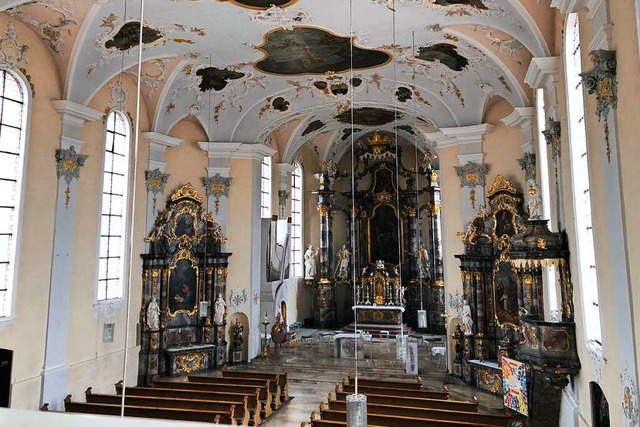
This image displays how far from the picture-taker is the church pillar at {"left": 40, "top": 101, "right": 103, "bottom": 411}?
8.77 metres

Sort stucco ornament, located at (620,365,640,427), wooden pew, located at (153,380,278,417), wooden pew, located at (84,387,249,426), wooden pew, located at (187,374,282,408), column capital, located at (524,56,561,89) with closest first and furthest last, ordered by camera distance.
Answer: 1. stucco ornament, located at (620,365,640,427)
2. column capital, located at (524,56,561,89)
3. wooden pew, located at (84,387,249,426)
4. wooden pew, located at (153,380,278,417)
5. wooden pew, located at (187,374,282,408)

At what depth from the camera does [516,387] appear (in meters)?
7.21

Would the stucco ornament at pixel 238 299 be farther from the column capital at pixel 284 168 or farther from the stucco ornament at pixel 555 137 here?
the stucco ornament at pixel 555 137

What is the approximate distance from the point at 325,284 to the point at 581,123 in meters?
14.2

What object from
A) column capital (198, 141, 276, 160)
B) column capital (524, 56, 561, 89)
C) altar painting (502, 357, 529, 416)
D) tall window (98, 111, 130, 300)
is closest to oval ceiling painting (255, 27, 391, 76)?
column capital (198, 141, 276, 160)

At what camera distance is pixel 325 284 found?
Answer: 764 inches

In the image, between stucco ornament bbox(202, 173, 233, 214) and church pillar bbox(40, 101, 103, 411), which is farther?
stucco ornament bbox(202, 173, 233, 214)

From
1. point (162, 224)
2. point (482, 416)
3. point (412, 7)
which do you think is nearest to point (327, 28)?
point (412, 7)

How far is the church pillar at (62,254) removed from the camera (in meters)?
8.77

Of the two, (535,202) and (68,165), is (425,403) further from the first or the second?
(68,165)

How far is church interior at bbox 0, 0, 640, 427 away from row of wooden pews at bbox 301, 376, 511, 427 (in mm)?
41

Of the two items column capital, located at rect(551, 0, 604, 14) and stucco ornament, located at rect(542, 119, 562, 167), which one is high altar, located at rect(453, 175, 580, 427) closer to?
stucco ornament, located at rect(542, 119, 562, 167)

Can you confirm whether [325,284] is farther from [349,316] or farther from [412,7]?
[412,7]

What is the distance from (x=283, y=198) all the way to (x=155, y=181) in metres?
5.91
